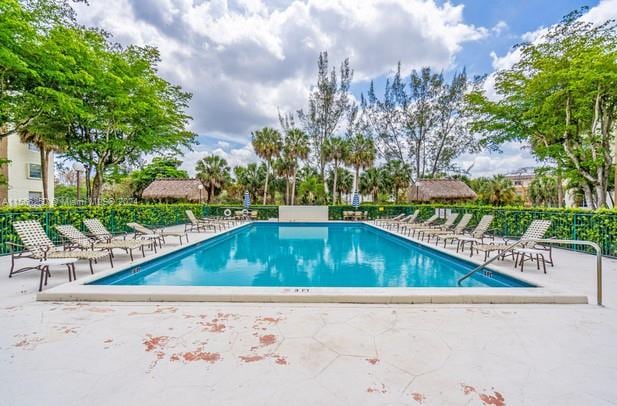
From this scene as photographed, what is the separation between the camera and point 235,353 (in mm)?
2662

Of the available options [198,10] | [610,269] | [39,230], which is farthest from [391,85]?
[39,230]

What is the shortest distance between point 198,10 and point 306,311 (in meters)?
13.6

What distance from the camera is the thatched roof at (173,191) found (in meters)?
25.8

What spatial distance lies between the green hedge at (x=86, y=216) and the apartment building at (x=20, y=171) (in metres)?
11.4

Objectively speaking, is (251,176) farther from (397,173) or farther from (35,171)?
(35,171)

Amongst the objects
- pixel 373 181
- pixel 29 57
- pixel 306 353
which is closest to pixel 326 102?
pixel 373 181

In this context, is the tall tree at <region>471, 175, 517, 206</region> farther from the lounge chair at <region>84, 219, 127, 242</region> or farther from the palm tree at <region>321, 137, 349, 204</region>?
the lounge chair at <region>84, 219, 127, 242</region>

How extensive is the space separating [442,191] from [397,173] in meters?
6.76

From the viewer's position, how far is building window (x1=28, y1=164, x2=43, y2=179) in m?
21.8

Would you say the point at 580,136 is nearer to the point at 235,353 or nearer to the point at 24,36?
the point at 235,353

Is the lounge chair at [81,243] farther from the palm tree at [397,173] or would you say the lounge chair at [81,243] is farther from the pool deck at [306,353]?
the palm tree at [397,173]

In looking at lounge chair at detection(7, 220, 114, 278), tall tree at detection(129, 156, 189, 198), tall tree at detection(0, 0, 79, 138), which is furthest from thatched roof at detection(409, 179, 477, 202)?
tall tree at detection(129, 156, 189, 198)

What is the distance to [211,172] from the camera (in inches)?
1206

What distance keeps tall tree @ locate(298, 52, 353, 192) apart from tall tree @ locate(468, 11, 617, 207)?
16.9 metres
